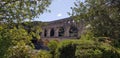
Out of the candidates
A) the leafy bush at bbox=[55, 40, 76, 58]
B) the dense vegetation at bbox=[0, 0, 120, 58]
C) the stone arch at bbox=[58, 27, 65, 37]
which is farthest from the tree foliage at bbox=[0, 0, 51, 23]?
the stone arch at bbox=[58, 27, 65, 37]

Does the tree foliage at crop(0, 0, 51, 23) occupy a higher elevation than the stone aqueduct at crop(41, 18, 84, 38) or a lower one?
higher

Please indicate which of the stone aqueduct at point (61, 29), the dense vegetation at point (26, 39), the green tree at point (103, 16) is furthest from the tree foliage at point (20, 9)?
the stone aqueduct at point (61, 29)

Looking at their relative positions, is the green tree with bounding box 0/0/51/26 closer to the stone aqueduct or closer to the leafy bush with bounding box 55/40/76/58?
the leafy bush with bounding box 55/40/76/58

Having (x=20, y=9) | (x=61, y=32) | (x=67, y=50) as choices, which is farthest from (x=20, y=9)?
(x=61, y=32)

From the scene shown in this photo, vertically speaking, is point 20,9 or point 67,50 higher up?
point 20,9

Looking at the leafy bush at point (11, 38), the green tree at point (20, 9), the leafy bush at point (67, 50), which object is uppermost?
the green tree at point (20, 9)

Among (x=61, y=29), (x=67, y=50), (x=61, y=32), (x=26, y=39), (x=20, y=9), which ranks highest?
(x=20, y=9)

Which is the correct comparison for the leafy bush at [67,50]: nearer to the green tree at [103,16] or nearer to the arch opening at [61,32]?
the green tree at [103,16]

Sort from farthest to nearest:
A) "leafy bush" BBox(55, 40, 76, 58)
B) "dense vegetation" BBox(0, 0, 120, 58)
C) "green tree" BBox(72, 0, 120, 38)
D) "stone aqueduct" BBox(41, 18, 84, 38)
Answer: "stone aqueduct" BBox(41, 18, 84, 38), "green tree" BBox(72, 0, 120, 38), "leafy bush" BBox(55, 40, 76, 58), "dense vegetation" BBox(0, 0, 120, 58)

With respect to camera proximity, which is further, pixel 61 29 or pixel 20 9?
pixel 61 29

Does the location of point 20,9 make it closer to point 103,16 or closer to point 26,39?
point 26,39

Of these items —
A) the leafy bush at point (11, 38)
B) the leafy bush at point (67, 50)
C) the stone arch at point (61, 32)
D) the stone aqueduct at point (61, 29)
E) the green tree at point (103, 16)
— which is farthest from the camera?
the stone arch at point (61, 32)

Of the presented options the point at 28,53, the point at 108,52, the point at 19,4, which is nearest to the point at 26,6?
the point at 19,4

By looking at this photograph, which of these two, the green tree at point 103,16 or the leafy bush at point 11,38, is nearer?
the leafy bush at point 11,38
